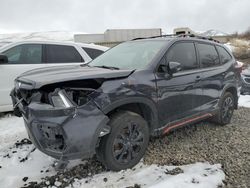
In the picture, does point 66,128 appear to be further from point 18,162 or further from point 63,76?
point 18,162

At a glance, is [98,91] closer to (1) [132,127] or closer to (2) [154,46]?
(1) [132,127]

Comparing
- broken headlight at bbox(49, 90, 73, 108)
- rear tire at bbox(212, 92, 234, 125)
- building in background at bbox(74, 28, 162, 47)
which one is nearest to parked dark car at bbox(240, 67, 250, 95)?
rear tire at bbox(212, 92, 234, 125)

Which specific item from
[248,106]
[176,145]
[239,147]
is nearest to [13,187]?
[176,145]

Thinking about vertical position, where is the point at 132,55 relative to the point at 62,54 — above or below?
below

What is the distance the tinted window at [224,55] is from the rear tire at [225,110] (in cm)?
66

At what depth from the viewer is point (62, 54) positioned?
6.89 metres

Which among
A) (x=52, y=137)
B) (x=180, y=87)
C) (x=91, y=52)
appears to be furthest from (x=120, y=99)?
(x=91, y=52)

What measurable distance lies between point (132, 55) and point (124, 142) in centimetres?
148

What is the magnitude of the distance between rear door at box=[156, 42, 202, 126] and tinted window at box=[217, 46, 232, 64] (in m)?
1.00

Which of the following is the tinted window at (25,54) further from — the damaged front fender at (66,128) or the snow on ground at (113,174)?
the damaged front fender at (66,128)

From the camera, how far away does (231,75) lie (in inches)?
223

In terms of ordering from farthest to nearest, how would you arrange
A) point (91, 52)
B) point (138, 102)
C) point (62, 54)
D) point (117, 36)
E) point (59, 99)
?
point (117, 36), point (91, 52), point (62, 54), point (138, 102), point (59, 99)

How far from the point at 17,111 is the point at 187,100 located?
2.54 metres

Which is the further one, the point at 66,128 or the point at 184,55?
the point at 184,55
